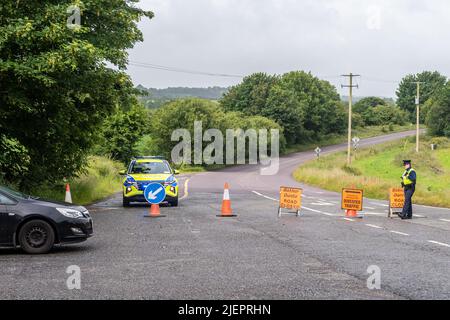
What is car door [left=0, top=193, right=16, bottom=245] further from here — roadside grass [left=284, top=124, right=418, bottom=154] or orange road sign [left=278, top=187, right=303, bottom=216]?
roadside grass [left=284, top=124, right=418, bottom=154]

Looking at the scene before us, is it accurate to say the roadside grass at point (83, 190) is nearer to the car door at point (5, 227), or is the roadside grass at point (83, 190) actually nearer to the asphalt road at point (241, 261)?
the asphalt road at point (241, 261)

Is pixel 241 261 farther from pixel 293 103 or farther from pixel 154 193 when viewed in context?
pixel 293 103

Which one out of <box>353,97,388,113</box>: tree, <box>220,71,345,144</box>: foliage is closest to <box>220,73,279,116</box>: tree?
<box>220,71,345,144</box>: foliage

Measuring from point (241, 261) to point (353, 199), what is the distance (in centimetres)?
1016

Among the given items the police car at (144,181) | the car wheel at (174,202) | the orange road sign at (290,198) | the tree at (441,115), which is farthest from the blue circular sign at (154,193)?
the tree at (441,115)

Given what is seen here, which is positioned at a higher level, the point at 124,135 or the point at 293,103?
the point at 293,103

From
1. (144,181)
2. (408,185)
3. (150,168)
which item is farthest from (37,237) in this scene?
(150,168)

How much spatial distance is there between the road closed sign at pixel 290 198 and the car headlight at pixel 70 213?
31.1 ft

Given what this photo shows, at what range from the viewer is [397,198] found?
21.7 meters

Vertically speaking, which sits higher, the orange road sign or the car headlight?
the car headlight

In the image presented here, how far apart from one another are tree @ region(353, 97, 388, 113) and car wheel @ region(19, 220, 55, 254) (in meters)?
136

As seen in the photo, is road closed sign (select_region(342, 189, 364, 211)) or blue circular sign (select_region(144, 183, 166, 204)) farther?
road closed sign (select_region(342, 189, 364, 211))

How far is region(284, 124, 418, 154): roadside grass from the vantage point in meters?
106

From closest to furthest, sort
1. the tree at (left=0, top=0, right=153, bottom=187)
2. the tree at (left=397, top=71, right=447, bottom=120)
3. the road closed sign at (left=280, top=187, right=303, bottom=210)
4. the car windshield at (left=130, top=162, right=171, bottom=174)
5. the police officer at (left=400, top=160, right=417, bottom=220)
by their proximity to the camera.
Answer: the tree at (left=0, top=0, right=153, bottom=187), the police officer at (left=400, top=160, right=417, bottom=220), the road closed sign at (left=280, top=187, right=303, bottom=210), the car windshield at (left=130, top=162, right=171, bottom=174), the tree at (left=397, top=71, right=447, bottom=120)
